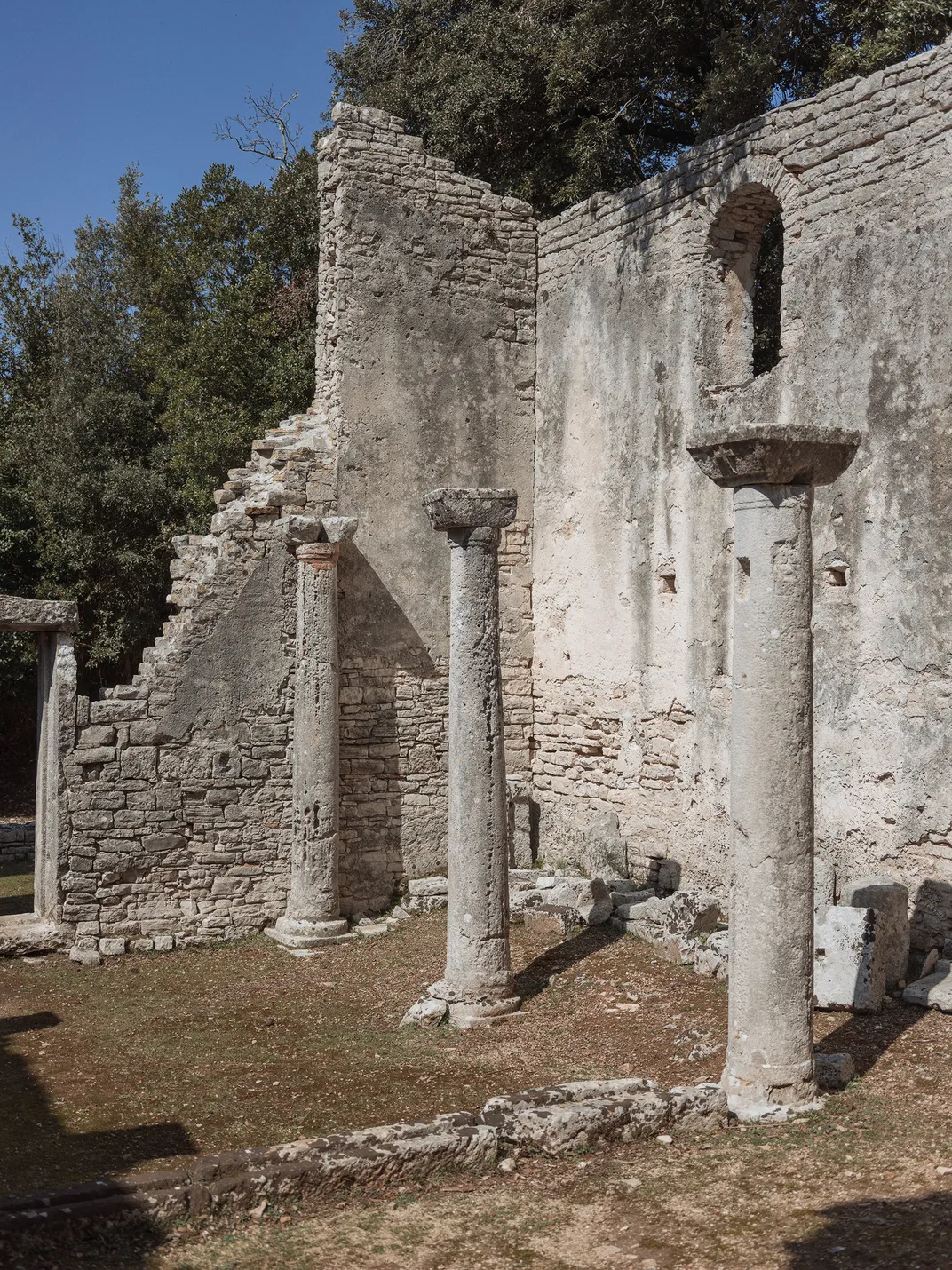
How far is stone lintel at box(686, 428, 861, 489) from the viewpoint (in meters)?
6.50

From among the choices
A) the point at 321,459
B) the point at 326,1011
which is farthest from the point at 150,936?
the point at 321,459

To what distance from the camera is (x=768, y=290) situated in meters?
17.5

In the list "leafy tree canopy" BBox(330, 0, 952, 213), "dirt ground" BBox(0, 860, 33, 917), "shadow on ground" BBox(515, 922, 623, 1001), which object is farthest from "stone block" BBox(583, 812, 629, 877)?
"leafy tree canopy" BBox(330, 0, 952, 213)

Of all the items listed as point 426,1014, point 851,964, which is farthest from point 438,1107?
point 851,964

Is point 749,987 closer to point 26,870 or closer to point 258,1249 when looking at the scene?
point 258,1249

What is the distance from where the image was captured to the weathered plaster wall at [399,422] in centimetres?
1233

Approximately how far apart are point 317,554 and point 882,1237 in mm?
8060

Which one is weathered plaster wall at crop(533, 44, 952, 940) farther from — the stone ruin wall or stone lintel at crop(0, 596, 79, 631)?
stone lintel at crop(0, 596, 79, 631)

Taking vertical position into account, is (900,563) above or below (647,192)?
below

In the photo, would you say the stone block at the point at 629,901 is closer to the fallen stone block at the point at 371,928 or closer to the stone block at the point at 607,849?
the stone block at the point at 607,849

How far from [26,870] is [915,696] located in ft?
40.4

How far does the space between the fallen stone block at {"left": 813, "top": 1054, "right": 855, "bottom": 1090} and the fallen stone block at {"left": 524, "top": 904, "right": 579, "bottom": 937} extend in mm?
3944

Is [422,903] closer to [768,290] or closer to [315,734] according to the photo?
[315,734]

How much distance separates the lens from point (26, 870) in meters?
16.6
